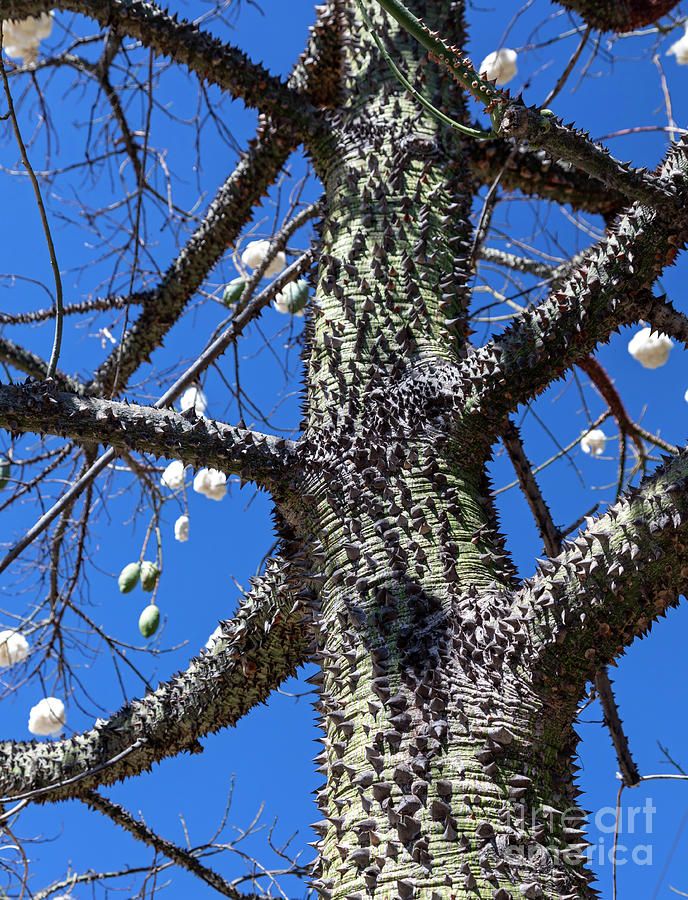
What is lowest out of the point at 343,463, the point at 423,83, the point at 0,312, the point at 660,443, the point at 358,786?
the point at 358,786

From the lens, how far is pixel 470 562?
129 centimetres

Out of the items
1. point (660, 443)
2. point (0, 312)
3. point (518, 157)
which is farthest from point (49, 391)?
point (660, 443)

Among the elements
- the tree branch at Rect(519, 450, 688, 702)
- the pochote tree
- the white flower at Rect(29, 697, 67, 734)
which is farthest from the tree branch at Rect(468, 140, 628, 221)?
the white flower at Rect(29, 697, 67, 734)

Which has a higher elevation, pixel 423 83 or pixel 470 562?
pixel 423 83

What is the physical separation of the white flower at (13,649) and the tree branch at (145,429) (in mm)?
1533

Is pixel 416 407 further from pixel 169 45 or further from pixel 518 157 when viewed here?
pixel 518 157

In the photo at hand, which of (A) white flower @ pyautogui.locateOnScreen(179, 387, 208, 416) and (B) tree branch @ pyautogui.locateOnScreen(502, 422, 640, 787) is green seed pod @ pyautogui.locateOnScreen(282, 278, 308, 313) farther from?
(B) tree branch @ pyautogui.locateOnScreen(502, 422, 640, 787)

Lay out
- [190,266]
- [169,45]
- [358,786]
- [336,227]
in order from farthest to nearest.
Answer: [190,266] → [169,45] → [336,227] → [358,786]

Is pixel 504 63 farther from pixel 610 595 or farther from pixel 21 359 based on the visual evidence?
pixel 610 595

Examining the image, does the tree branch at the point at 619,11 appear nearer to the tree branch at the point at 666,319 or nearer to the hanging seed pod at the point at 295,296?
the hanging seed pod at the point at 295,296

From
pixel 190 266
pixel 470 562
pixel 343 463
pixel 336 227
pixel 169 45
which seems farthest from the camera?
pixel 190 266

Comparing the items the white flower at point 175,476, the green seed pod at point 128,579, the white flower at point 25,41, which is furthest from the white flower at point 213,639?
the white flower at point 25,41

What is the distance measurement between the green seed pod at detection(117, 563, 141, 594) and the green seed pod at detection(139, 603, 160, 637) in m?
0.11

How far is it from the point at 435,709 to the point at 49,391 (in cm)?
78
